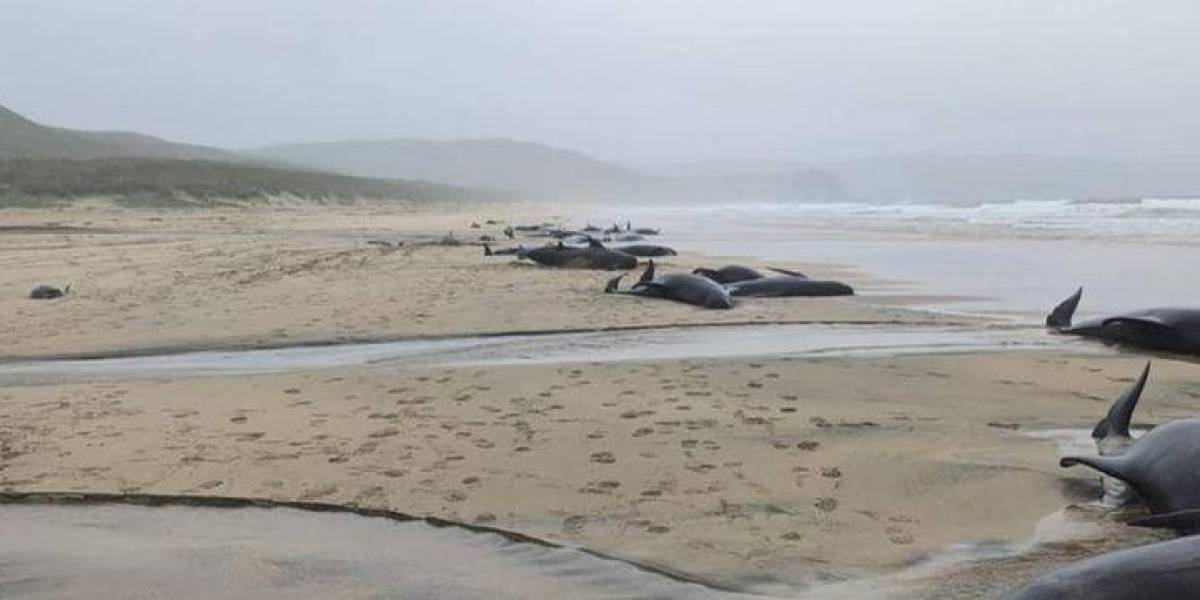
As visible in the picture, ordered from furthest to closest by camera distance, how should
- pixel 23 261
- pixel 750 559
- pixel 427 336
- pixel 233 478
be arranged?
pixel 23 261
pixel 427 336
pixel 233 478
pixel 750 559

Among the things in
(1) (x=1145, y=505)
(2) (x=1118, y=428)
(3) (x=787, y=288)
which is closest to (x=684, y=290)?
(3) (x=787, y=288)

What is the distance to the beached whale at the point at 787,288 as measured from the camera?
12.8 m

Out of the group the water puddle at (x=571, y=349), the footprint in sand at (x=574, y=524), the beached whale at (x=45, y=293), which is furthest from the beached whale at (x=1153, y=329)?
the beached whale at (x=45, y=293)

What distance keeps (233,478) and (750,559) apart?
102 inches

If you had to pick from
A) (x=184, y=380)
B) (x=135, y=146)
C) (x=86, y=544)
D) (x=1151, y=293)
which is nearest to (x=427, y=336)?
(x=184, y=380)

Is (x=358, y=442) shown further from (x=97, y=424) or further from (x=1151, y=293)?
(x=1151, y=293)

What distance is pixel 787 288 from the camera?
1291 centimetres

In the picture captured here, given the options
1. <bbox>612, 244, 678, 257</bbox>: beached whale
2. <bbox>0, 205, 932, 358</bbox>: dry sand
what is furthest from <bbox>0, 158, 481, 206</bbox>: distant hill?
<bbox>612, 244, 678, 257</bbox>: beached whale

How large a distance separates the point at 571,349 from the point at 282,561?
5.10 meters

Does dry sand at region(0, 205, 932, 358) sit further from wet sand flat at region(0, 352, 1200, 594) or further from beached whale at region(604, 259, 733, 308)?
wet sand flat at region(0, 352, 1200, 594)

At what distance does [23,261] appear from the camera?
54.2 ft

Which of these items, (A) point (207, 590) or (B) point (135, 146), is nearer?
(A) point (207, 590)

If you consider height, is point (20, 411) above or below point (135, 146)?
below

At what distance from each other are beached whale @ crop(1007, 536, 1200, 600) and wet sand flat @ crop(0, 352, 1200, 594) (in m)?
0.79
